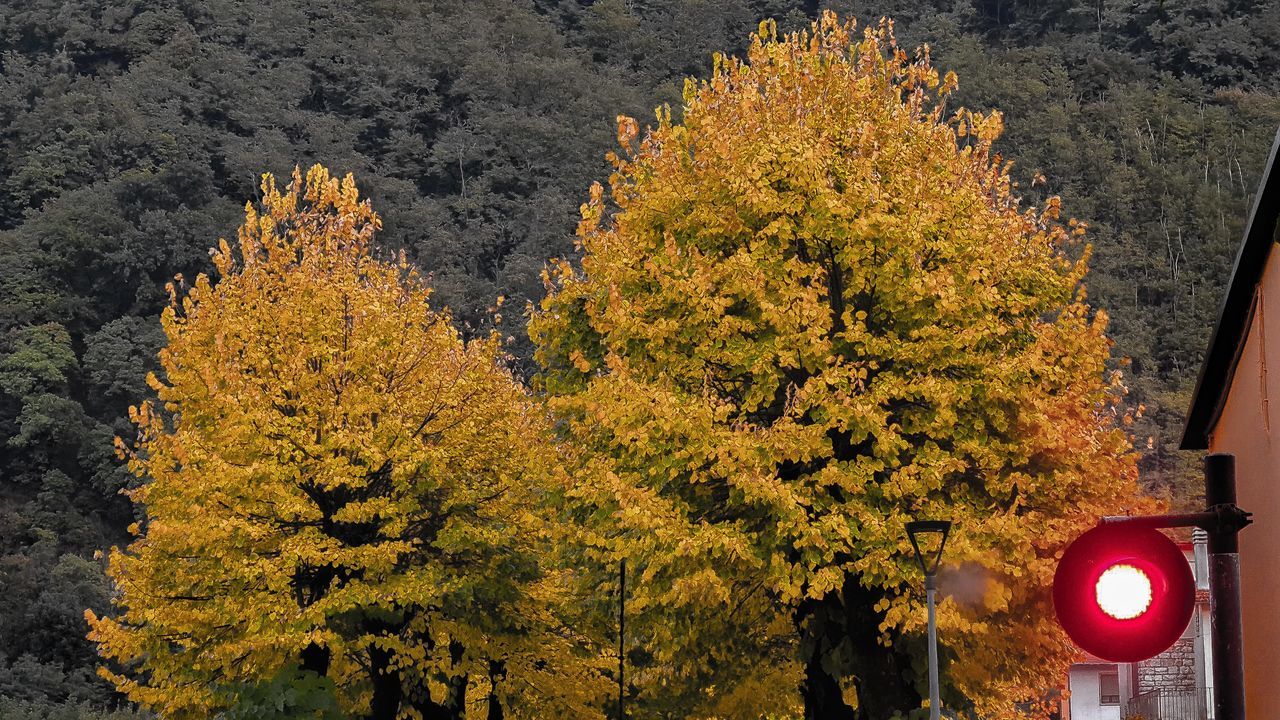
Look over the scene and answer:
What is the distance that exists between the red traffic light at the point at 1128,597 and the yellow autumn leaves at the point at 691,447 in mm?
14372

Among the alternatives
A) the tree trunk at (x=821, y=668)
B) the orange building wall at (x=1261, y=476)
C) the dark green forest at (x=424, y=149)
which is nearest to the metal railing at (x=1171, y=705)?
the tree trunk at (x=821, y=668)

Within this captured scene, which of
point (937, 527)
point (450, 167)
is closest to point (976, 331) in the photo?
point (937, 527)

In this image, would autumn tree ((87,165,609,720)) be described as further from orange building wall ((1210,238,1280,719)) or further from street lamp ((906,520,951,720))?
orange building wall ((1210,238,1280,719))

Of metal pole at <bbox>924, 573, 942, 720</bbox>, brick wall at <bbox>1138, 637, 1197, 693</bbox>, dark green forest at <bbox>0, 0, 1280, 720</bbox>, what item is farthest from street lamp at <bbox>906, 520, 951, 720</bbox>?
dark green forest at <bbox>0, 0, 1280, 720</bbox>

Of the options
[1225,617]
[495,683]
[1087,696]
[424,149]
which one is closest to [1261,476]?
[1225,617]

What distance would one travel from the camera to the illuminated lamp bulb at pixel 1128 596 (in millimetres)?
4199

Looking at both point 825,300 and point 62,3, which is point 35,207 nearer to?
point 62,3

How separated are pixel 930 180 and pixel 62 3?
101408mm

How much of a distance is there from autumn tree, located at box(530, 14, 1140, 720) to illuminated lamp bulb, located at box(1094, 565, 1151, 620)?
567 inches

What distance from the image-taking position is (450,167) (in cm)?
10631

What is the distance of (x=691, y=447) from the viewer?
62.4 feet

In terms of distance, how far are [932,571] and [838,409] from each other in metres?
2.27

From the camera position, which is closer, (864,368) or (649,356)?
(864,368)

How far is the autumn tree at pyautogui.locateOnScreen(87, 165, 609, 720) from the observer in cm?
2397
